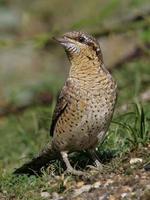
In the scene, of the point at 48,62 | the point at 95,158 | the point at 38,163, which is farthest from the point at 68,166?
the point at 48,62

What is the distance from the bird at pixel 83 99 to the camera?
19.6ft

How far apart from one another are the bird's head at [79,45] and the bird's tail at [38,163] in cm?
88

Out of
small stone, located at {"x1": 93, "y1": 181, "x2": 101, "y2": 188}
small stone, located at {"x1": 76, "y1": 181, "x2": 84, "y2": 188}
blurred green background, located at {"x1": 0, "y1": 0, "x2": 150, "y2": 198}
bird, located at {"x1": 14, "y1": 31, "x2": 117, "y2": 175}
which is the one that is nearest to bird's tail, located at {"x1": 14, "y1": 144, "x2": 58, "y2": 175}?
blurred green background, located at {"x1": 0, "y1": 0, "x2": 150, "y2": 198}

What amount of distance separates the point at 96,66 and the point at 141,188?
1.04 metres

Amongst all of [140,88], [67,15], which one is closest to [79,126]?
[140,88]

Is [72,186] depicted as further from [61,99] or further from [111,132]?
[111,132]

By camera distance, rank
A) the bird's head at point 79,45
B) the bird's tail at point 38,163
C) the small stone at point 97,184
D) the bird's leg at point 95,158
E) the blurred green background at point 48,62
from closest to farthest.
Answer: the small stone at point 97,184, the bird's head at point 79,45, the bird's leg at point 95,158, the bird's tail at point 38,163, the blurred green background at point 48,62

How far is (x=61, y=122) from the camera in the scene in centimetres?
621

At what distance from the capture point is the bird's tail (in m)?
6.59

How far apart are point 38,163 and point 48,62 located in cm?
882

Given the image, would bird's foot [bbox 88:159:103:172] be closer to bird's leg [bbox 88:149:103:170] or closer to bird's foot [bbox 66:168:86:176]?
bird's leg [bbox 88:149:103:170]

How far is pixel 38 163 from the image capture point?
21.8 feet

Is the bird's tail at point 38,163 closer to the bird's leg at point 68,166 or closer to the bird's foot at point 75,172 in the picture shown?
the bird's leg at point 68,166

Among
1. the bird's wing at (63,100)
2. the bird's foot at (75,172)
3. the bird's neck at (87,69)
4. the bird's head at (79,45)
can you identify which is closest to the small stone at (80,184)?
the bird's foot at (75,172)
